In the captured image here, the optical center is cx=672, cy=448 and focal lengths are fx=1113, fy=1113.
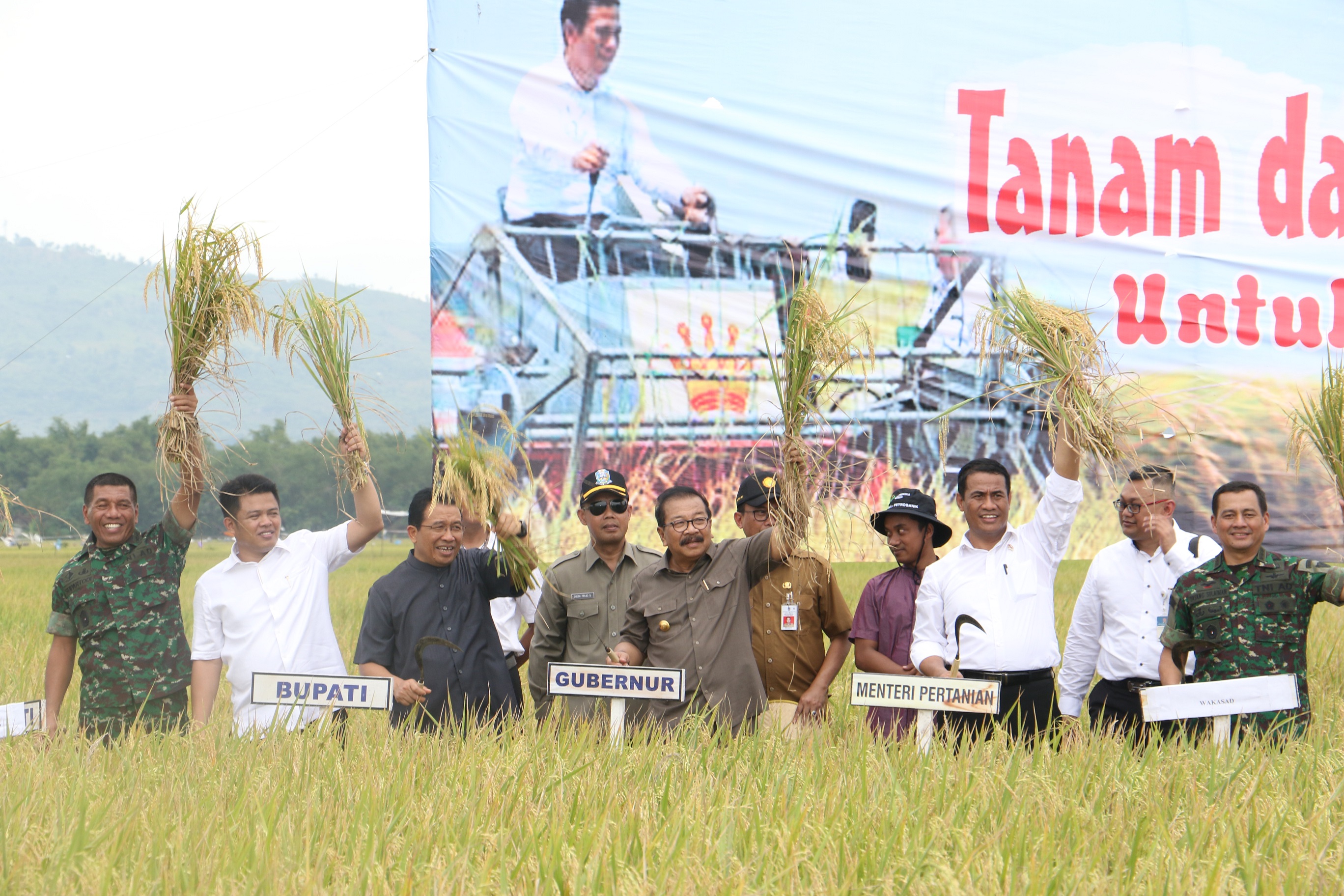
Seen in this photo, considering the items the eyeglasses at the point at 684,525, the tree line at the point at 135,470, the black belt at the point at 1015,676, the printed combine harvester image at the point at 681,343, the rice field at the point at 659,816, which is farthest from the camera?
the tree line at the point at 135,470

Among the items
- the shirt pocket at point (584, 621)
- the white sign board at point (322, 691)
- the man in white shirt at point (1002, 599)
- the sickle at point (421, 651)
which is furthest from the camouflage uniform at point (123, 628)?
the man in white shirt at point (1002, 599)

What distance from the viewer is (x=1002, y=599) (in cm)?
407

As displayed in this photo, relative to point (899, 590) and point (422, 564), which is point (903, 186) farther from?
point (422, 564)

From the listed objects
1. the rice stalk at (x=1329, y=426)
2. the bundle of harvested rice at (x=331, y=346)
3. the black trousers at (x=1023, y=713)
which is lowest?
the black trousers at (x=1023, y=713)

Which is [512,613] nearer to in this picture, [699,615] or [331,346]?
[699,615]

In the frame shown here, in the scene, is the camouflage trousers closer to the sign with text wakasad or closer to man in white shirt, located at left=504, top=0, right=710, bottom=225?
the sign with text wakasad

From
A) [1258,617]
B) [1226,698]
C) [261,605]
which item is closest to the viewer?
[1226,698]

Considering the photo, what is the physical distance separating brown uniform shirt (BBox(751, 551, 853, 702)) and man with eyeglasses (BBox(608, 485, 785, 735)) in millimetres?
162

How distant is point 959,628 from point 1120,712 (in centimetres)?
99

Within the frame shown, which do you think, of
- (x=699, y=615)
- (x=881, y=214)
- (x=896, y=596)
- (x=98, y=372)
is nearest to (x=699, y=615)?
A: (x=699, y=615)

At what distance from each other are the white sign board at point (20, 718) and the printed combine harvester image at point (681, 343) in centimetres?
407

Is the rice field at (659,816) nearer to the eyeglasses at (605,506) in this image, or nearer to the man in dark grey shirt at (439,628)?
the man in dark grey shirt at (439,628)

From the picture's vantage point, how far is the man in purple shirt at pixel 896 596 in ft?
14.5

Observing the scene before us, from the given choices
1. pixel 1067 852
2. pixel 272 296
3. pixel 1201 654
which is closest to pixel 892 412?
pixel 1201 654
